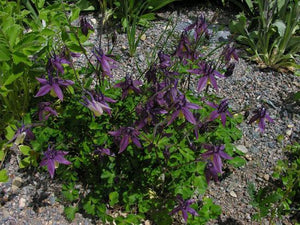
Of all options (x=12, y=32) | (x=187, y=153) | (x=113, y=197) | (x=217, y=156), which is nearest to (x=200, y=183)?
(x=187, y=153)

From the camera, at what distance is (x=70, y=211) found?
7.63 ft

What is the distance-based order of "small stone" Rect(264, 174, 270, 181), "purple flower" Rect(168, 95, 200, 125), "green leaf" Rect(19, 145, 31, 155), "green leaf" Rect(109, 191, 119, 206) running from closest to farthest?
"purple flower" Rect(168, 95, 200, 125)
"green leaf" Rect(109, 191, 119, 206)
"green leaf" Rect(19, 145, 31, 155)
"small stone" Rect(264, 174, 270, 181)

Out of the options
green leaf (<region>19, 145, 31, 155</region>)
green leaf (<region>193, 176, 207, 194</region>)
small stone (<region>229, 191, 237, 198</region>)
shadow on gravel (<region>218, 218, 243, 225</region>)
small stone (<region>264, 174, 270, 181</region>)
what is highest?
green leaf (<region>193, 176, 207, 194</region>)

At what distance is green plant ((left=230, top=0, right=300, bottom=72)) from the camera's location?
3.55 m

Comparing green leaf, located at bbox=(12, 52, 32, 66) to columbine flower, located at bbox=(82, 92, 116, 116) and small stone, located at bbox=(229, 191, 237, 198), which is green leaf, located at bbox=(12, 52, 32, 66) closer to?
columbine flower, located at bbox=(82, 92, 116, 116)

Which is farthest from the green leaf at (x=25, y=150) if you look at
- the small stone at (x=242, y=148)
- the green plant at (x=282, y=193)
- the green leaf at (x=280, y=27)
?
the green leaf at (x=280, y=27)

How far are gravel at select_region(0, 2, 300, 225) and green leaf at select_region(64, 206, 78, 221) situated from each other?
10 cm

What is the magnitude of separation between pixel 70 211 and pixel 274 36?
2678 millimetres

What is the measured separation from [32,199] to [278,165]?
1759 millimetres

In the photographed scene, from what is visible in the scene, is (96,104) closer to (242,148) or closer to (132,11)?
(242,148)

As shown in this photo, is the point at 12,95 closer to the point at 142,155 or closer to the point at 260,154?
the point at 142,155

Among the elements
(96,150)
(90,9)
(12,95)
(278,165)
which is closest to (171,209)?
(96,150)

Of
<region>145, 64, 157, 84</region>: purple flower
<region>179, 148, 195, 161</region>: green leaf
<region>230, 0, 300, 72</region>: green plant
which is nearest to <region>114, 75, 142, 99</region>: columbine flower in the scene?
<region>145, 64, 157, 84</region>: purple flower

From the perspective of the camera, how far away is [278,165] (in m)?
2.83
